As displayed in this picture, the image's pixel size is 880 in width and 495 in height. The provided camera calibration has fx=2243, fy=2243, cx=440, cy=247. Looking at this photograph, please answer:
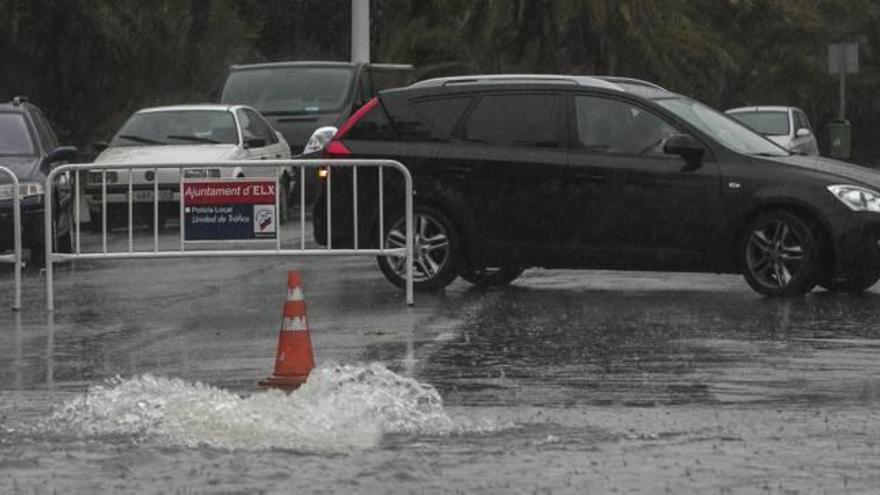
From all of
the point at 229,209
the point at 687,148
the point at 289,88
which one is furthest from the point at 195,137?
the point at 687,148

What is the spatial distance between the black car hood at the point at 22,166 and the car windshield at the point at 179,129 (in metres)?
5.49

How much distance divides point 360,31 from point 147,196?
1905cm

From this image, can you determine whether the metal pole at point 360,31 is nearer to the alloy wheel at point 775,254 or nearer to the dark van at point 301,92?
the dark van at point 301,92

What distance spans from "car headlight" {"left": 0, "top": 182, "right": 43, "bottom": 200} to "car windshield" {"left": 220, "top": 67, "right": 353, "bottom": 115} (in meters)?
9.70

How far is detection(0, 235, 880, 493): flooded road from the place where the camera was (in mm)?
8406

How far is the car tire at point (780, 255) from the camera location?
1585 cm

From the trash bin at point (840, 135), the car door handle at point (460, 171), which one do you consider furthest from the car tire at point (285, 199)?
the trash bin at point (840, 135)

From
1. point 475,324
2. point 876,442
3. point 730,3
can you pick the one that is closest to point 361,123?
point 475,324

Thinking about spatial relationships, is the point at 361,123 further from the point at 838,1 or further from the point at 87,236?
the point at 838,1

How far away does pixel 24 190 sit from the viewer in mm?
19969

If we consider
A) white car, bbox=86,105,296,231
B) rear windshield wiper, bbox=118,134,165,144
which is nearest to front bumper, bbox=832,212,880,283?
white car, bbox=86,105,296,231

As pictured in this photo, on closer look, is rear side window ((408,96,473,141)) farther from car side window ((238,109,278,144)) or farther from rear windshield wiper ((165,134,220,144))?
rear windshield wiper ((165,134,220,144))

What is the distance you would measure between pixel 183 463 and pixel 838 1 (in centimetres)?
4479

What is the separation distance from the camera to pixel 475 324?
14.3 m
